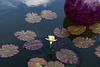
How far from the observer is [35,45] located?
2.01 m

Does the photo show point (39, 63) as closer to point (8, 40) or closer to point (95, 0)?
point (8, 40)

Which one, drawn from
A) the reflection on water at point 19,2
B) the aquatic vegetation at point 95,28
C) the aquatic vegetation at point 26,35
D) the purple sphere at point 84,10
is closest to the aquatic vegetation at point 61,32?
the purple sphere at point 84,10

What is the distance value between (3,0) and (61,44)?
2.12m

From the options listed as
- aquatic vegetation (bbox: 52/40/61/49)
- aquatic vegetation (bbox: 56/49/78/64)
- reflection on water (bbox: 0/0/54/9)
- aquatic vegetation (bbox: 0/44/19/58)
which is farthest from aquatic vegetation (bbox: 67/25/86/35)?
reflection on water (bbox: 0/0/54/9)

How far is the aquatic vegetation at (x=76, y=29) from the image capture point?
92.1 inches

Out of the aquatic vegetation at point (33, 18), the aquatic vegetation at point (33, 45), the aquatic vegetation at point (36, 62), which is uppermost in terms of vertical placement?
the aquatic vegetation at point (33, 18)

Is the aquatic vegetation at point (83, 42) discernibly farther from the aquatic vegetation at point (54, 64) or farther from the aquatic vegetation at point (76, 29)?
the aquatic vegetation at point (54, 64)

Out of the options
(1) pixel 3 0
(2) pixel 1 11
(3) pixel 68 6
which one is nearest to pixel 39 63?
(3) pixel 68 6

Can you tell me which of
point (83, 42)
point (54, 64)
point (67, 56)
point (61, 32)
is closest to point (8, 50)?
point (54, 64)

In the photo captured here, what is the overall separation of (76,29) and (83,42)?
37cm

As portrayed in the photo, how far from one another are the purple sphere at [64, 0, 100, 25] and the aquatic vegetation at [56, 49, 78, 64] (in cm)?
68

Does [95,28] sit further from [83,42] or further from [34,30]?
[34,30]

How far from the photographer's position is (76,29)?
2.41 meters

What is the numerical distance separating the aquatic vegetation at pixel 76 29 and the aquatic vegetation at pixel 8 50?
983 millimetres
